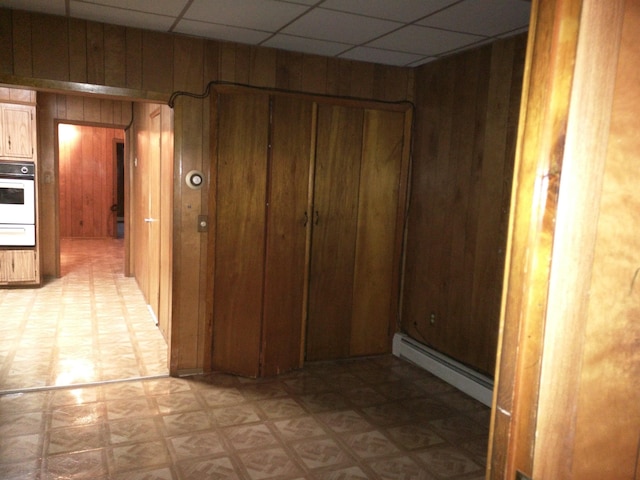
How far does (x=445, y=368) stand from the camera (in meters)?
3.77

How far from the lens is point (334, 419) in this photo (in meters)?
3.10

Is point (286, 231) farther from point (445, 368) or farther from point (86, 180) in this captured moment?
point (86, 180)

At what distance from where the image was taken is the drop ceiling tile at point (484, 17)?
2604 mm

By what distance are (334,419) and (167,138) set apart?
2487 mm

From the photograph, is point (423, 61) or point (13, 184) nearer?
point (423, 61)

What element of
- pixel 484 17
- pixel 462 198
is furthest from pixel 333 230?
pixel 484 17

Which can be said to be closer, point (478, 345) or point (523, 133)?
point (523, 133)

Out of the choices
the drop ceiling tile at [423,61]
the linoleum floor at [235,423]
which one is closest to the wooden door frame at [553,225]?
the linoleum floor at [235,423]

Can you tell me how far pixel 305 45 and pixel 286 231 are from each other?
4.52 ft

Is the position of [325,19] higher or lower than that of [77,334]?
higher

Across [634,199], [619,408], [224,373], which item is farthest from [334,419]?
[634,199]

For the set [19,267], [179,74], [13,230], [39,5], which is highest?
[39,5]

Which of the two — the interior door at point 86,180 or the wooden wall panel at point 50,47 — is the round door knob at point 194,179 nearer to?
the wooden wall panel at point 50,47

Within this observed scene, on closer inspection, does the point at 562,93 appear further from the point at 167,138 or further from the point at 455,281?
the point at 167,138
